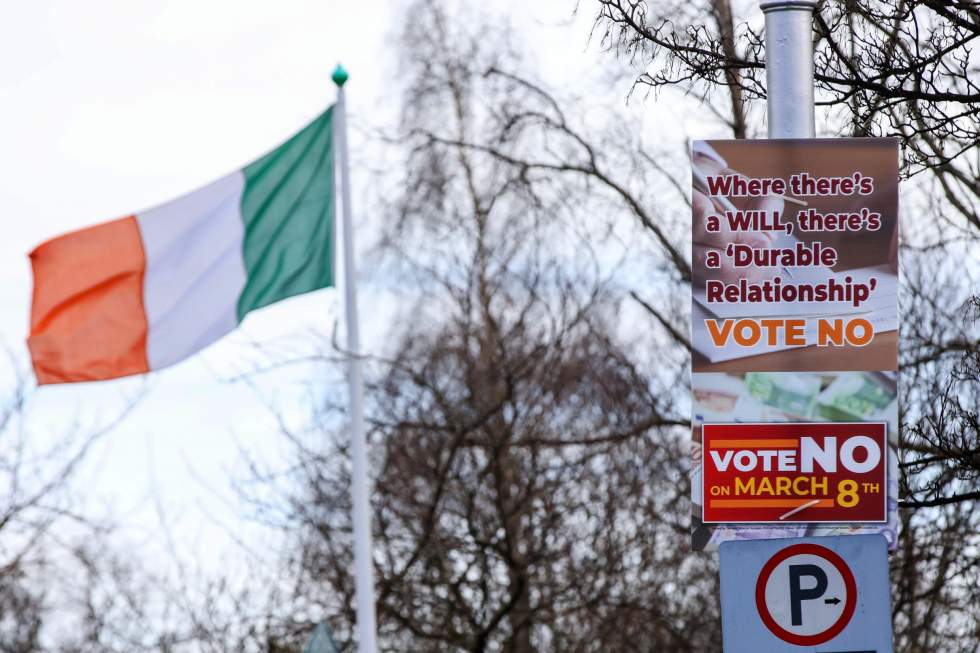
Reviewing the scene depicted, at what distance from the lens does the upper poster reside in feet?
16.9

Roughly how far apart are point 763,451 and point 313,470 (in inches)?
474

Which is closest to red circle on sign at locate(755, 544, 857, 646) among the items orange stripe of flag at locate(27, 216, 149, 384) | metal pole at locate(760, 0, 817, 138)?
metal pole at locate(760, 0, 817, 138)

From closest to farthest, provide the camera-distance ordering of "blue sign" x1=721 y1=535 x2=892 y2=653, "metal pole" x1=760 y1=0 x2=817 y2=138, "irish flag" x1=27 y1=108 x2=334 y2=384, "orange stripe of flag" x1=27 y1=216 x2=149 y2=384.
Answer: "blue sign" x1=721 y1=535 x2=892 y2=653
"metal pole" x1=760 y1=0 x2=817 y2=138
"orange stripe of flag" x1=27 y1=216 x2=149 y2=384
"irish flag" x1=27 y1=108 x2=334 y2=384

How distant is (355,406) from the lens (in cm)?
1309

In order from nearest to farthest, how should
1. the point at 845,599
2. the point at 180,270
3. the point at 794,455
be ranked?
the point at 845,599 < the point at 794,455 < the point at 180,270

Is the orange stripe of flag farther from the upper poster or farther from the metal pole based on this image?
the upper poster

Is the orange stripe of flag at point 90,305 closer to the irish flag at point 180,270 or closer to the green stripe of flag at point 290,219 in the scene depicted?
the irish flag at point 180,270

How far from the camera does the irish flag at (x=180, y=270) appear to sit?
12.3m

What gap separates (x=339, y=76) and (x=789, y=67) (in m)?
8.03

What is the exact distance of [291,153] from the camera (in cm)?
1305

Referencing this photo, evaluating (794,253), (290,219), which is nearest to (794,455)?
(794,253)

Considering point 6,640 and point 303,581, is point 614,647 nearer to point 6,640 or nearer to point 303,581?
point 303,581

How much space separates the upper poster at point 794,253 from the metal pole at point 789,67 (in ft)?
0.79

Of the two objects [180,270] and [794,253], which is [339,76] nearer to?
[180,270]
